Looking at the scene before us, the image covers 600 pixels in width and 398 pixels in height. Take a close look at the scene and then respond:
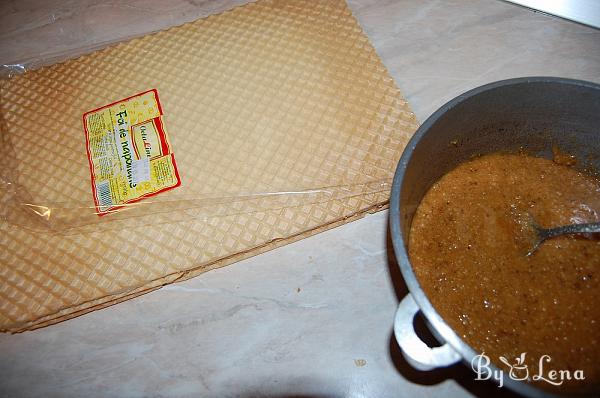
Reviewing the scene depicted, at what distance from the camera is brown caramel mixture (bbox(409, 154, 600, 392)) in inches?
18.2

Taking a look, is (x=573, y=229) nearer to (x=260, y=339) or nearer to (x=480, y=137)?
(x=480, y=137)

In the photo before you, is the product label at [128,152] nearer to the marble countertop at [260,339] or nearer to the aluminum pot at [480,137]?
the marble countertop at [260,339]

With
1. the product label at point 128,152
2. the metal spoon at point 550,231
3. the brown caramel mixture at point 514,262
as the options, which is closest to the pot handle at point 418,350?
the brown caramel mixture at point 514,262

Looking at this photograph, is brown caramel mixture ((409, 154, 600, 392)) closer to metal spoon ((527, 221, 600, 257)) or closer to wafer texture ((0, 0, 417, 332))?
metal spoon ((527, 221, 600, 257))

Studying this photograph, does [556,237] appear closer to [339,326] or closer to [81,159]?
[339,326]

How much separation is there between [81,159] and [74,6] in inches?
19.2

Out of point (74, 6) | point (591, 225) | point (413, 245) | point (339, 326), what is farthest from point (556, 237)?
point (74, 6)

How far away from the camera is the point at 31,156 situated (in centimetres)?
74

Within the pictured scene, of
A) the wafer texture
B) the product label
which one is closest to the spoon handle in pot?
the wafer texture

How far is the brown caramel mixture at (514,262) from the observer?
0.46m

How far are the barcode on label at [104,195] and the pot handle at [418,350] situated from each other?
0.53 metres

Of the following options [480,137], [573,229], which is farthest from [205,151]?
[573,229]

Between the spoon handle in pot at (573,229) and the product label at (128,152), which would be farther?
the product label at (128,152)

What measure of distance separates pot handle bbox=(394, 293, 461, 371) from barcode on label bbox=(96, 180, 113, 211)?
527 millimetres
